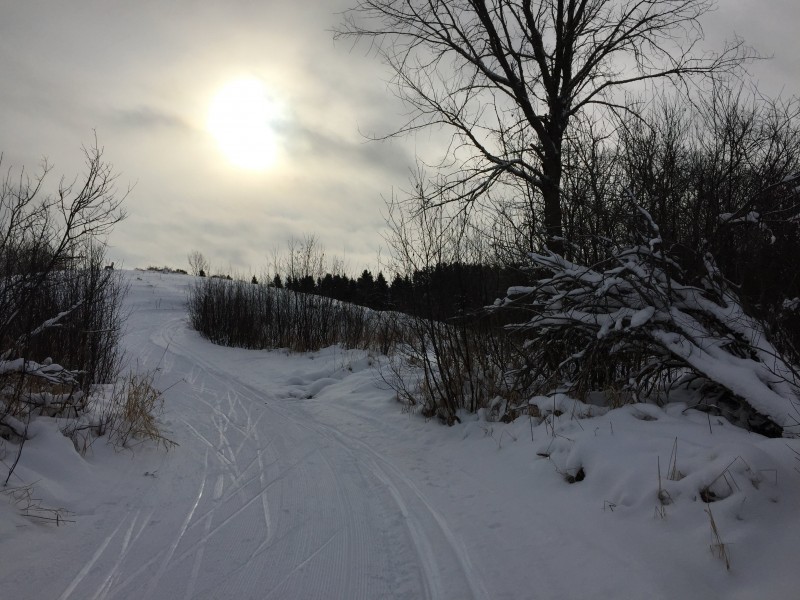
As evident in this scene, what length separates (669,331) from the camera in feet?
14.3

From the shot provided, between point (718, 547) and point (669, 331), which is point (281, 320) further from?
point (718, 547)

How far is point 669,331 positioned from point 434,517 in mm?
2772

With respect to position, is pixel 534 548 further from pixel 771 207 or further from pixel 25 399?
pixel 25 399

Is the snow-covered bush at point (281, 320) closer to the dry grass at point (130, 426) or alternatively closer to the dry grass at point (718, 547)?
the dry grass at point (130, 426)

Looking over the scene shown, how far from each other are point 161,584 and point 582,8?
839cm

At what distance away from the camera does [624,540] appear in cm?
304

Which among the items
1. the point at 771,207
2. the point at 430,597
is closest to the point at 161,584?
the point at 430,597

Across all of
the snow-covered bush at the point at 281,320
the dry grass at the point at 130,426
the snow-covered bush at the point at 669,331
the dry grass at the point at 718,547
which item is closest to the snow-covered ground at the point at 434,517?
the dry grass at the point at 718,547

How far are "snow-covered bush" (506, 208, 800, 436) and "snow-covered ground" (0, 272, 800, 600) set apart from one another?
1.17 ft

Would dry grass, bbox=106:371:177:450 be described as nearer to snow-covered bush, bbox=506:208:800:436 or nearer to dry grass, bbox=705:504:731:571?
snow-covered bush, bbox=506:208:800:436

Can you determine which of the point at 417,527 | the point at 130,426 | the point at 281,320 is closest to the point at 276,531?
the point at 417,527

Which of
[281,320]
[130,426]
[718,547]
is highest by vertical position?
[281,320]

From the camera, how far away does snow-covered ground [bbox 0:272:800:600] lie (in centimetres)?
271

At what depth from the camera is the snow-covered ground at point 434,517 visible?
2.71m
